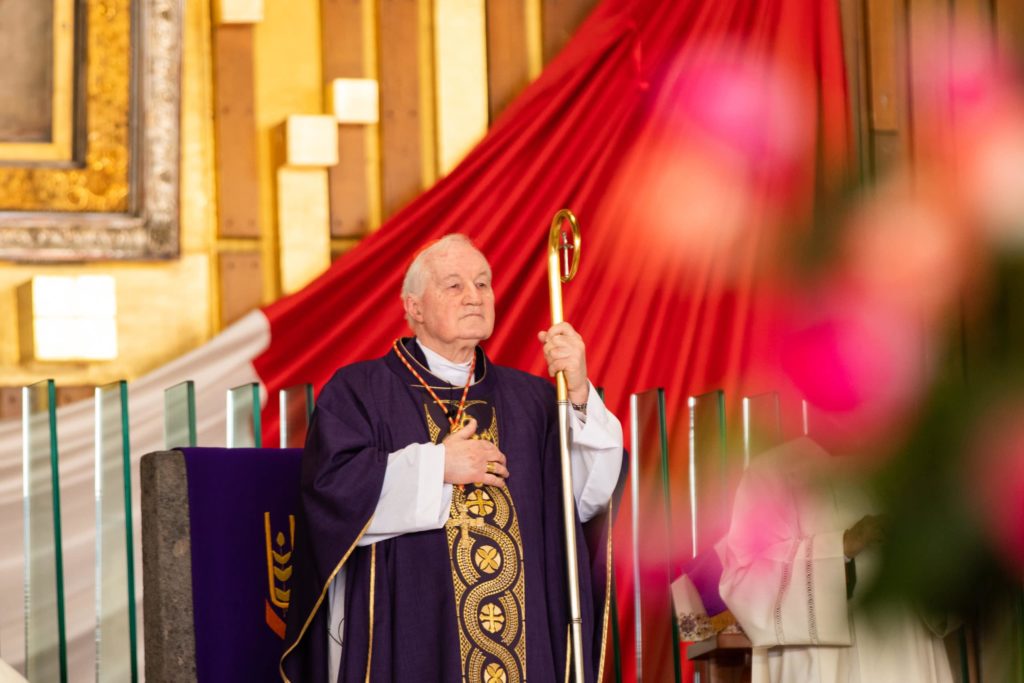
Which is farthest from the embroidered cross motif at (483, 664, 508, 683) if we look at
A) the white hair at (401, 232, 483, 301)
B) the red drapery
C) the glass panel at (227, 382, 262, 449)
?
the red drapery

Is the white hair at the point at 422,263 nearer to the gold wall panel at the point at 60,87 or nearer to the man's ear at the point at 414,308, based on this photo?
the man's ear at the point at 414,308

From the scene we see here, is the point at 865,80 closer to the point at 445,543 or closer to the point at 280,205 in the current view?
the point at 280,205

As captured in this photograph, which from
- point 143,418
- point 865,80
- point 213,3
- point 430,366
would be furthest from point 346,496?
point 865,80

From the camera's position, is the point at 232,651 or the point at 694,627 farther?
the point at 694,627

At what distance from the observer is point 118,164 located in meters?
4.43

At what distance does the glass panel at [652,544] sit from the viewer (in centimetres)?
340

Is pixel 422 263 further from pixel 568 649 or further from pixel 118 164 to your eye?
pixel 118 164

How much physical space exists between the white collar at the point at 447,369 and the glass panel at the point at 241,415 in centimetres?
66

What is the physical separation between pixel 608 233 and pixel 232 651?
7.34ft

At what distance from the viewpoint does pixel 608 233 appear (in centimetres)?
457

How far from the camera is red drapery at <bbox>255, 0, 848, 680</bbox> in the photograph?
437cm

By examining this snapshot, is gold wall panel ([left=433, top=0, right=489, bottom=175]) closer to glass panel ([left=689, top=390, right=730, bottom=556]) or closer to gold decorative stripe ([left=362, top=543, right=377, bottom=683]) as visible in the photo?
glass panel ([left=689, top=390, right=730, bottom=556])

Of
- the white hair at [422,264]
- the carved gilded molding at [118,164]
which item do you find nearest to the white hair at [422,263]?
the white hair at [422,264]

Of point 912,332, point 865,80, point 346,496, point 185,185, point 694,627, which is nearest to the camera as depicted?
point 912,332
